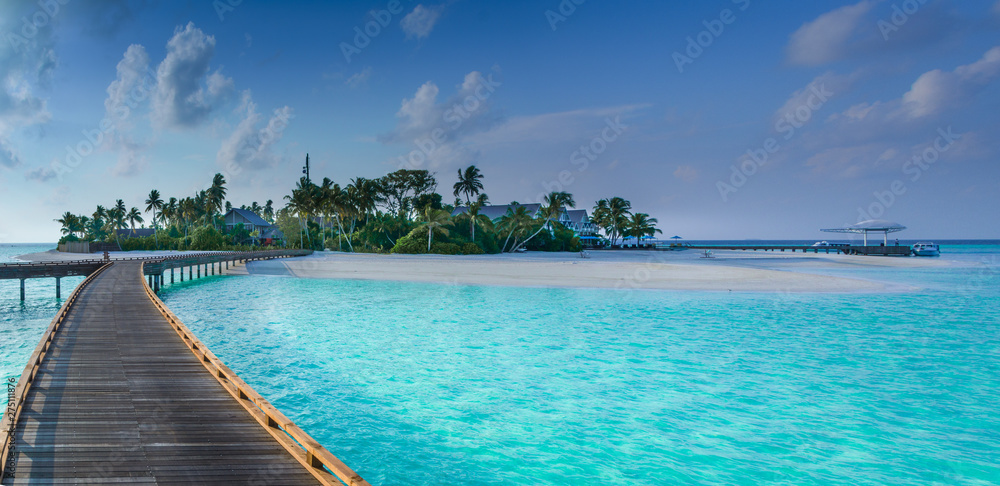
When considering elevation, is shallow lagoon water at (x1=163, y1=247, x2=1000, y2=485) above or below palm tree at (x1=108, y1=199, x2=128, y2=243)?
below

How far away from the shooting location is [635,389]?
1076cm

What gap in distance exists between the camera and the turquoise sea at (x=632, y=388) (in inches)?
293

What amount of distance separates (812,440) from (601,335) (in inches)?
331

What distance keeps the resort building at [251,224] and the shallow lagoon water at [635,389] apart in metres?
69.0

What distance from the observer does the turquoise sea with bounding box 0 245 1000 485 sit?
745cm

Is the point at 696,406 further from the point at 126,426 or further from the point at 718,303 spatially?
the point at 718,303

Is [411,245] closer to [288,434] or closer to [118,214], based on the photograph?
[288,434]

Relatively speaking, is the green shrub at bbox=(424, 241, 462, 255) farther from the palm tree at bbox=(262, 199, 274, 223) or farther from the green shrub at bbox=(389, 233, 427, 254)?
the palm tree at bbox=(262, 199, 274, 223)

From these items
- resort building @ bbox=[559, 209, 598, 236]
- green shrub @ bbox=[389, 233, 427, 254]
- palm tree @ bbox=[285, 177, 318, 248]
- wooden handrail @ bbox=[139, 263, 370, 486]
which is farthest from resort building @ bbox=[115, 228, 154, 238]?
wooden handrail @ bbox=[139, 263, 370, 486]

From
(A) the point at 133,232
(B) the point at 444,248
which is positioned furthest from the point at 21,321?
(A) the point at 133,232

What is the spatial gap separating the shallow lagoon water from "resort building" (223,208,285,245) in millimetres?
68971

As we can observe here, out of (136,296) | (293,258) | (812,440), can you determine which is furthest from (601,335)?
(293,258)

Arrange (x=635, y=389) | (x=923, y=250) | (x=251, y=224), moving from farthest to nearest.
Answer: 1. (x=251, y=224)
2. (x=923, y=250)
3. (x=635, y=389)

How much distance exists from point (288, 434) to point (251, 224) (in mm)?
88000
